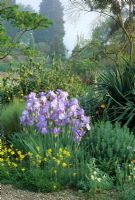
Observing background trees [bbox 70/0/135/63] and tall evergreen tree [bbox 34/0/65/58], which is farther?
tall evergreen tree [bbox 34/0/65/58]

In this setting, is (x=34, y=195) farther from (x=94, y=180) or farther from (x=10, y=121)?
(x=10, y=121)

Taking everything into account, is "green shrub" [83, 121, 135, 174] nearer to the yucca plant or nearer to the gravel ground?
the gravel ground

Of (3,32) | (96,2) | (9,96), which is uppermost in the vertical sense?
(96,2)

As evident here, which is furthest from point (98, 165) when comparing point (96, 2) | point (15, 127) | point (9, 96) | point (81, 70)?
point (81, 70)

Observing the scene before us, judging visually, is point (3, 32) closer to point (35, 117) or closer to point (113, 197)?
point (35, 117)

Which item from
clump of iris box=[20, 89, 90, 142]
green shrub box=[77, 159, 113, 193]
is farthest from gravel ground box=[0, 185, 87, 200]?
clump of iris box=[20, 89, 90, 142]

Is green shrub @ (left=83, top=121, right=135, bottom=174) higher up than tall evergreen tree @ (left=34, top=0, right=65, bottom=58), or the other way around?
tall evergreen tree @ (left=34, top=0, right=65, bottom=58)

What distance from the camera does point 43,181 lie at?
18.8 ft

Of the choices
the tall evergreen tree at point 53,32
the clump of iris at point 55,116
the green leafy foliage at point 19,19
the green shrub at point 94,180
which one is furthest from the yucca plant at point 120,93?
the tall evergreen tree at point 53,32

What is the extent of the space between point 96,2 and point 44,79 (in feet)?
45.4

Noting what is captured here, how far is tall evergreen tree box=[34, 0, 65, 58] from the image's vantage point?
70375 millimetres

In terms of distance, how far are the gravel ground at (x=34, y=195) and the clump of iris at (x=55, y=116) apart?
3.69 ft

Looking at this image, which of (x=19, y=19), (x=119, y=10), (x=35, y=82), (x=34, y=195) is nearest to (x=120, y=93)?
(x=35, y=82)

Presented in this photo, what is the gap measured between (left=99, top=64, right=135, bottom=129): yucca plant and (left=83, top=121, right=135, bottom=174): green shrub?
1.64 meters
